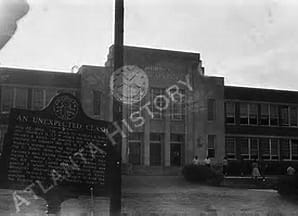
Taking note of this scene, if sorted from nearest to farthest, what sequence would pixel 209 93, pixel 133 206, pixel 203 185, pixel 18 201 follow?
1. pixel 18 201
2. pixel 133 206
3. pixel 203 185
4. pixel 209 93

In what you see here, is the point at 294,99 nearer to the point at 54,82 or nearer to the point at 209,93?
the point at 209,93

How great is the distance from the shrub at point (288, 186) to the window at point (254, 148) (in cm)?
2442

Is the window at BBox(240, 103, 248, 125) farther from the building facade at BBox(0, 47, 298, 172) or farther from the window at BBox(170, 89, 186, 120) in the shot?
the window at BBox(170, 89, 186, 120)

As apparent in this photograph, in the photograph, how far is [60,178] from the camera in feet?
29.4

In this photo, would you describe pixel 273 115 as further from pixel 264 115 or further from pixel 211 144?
pixel 211 144

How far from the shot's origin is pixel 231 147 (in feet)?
155

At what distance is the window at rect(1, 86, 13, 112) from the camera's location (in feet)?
132

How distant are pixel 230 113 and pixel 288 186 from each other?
24.9 m

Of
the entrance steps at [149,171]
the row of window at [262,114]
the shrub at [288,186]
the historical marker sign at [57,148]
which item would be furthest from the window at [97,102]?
the historical marker sign at [57,148]

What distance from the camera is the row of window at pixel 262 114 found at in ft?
156

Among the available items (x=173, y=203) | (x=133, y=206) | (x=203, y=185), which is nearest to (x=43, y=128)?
(x=133, y=206)

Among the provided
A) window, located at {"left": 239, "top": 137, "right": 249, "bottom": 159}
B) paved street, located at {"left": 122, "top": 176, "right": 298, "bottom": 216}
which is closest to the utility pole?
paved street, located at {"left": 122, "top": 176, "right": 298, "bottom": 216}

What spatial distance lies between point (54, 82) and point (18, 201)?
30657 millimetres

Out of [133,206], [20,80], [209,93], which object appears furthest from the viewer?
[209,93]
